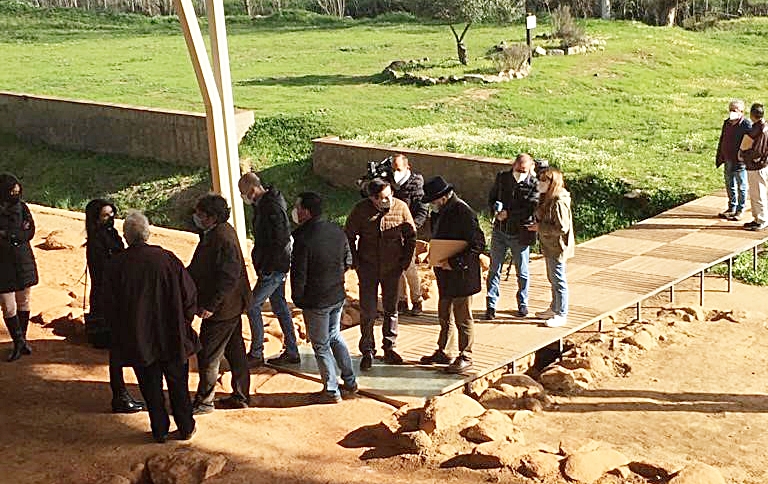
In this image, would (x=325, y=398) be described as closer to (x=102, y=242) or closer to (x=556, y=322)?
(x=102, y=242)

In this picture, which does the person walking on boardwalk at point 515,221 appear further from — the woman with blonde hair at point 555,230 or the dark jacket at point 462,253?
the dark jacket at point 462,253

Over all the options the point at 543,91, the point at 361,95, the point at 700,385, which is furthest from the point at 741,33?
the point at 700,385

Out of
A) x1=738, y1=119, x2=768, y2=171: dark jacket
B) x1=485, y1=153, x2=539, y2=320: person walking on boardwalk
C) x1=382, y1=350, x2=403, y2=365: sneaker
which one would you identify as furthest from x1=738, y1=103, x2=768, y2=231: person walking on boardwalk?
x1=382, y1=350, x2=403, y2=365: sneaker

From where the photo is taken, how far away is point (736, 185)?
13656 mm

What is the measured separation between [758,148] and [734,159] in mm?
431

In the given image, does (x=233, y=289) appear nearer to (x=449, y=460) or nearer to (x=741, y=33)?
(x=449, y=460)

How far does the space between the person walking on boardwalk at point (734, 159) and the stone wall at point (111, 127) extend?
35.5ft

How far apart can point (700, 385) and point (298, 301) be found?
12.9 feet

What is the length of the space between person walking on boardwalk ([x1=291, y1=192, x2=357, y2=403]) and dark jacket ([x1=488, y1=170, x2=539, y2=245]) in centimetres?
231

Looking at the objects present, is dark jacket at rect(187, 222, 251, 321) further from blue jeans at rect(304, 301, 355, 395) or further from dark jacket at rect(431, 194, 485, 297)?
dark jacket at rect(431, 194, 485, 297)

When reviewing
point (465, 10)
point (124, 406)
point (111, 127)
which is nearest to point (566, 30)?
point (465, 10)

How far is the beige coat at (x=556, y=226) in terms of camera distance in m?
9.61

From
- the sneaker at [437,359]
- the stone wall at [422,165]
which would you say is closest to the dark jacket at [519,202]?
the sneaker at [437,359]

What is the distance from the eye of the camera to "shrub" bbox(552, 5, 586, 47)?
2841 cm
